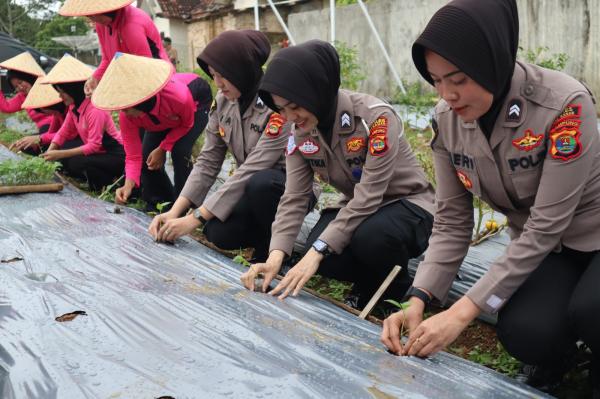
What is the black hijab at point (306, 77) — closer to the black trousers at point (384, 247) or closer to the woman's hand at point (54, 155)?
the black trousers at point (384, 247)

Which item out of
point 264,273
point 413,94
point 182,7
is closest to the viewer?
point 264,273

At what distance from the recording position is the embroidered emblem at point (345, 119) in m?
2.30

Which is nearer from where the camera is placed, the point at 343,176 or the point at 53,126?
the point at 343,176

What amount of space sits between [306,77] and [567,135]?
3.05 feet

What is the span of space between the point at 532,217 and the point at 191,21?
13.2 m

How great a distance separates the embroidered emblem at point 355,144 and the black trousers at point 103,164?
2.67 m

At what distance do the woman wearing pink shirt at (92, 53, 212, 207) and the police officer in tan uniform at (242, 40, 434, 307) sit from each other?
3.92 ft

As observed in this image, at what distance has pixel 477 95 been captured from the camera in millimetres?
1539

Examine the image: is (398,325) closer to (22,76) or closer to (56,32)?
(22,76)

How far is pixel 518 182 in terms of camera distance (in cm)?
168

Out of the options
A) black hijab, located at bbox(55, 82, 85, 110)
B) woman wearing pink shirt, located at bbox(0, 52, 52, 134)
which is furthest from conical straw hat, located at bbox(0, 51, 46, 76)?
black hijab, located at bbox(55, 82, 85, 110)

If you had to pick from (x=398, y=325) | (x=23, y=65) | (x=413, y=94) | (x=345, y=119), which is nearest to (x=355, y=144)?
(x=345, y=119)

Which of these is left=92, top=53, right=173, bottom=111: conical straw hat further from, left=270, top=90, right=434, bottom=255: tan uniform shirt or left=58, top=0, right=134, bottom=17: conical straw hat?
left=270, top=90, right=434, bottom=255: tan uniform shirt

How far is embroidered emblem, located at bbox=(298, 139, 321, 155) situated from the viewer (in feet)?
7.75
